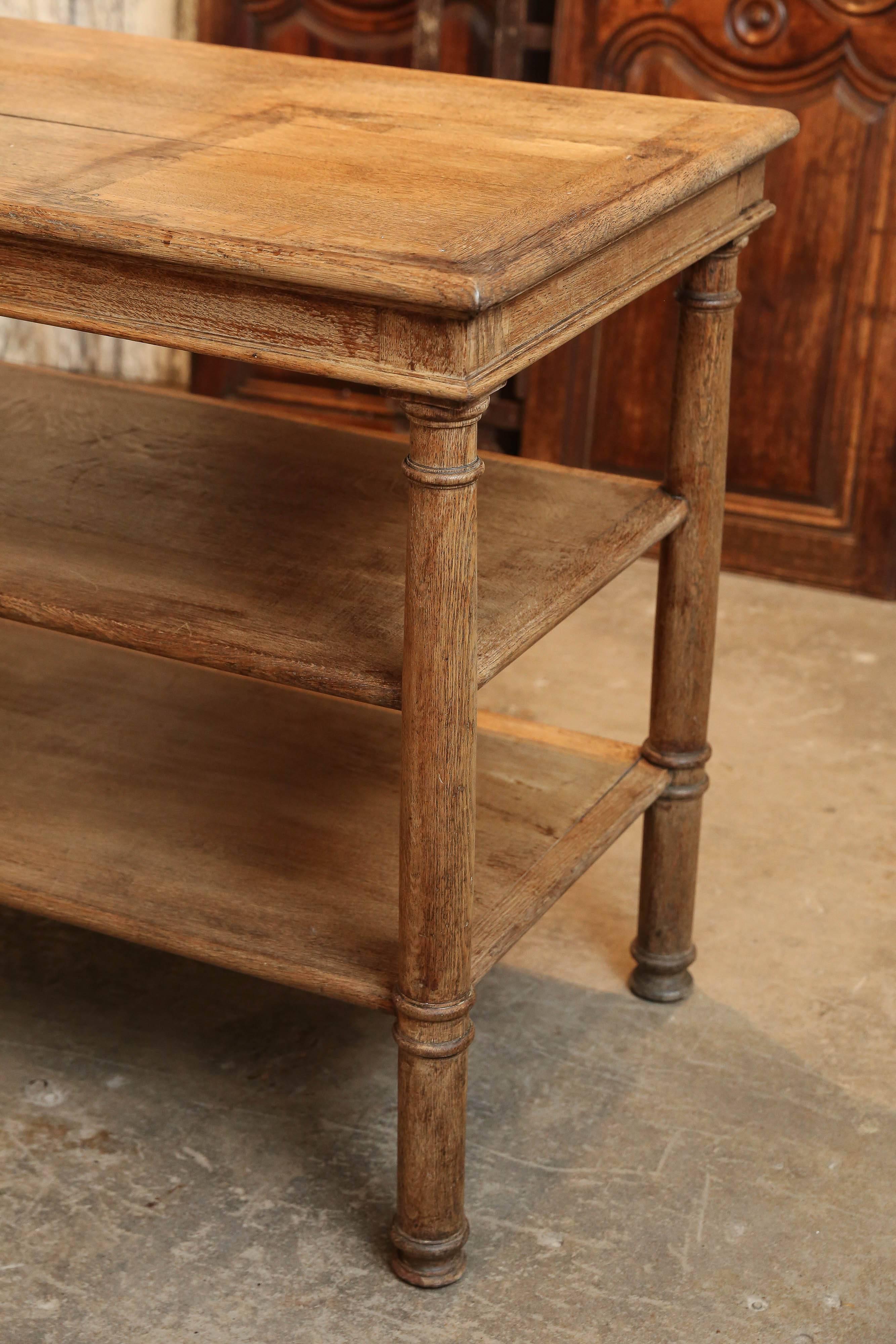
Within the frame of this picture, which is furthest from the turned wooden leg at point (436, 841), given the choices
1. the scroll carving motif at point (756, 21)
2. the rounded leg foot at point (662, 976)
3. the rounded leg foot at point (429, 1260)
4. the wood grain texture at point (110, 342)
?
the wood grain texture at point (110, 342)

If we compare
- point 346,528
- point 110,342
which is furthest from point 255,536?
point 110,342

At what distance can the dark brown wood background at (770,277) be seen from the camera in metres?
3.02

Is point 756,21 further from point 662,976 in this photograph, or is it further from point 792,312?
point 662,976

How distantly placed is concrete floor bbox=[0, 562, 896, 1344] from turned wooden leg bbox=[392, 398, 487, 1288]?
11 cm

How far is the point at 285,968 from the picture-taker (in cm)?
163

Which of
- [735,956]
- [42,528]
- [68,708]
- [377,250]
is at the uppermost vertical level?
[377,250]

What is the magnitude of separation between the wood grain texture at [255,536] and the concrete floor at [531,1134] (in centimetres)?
60

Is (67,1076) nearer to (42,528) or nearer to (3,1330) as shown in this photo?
(3,1330)

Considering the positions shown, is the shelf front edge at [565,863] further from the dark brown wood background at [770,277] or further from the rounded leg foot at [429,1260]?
the dark brown wood background at [770,277]

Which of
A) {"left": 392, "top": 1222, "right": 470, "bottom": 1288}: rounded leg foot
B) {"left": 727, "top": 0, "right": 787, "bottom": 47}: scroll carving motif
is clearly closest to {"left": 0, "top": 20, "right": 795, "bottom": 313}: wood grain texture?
{"left": 392, "top": 1222, "right": 470, "bottom": 1288}: rounded leg foot

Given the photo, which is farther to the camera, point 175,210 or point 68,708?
point 68,708

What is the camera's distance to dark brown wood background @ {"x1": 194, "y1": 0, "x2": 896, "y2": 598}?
3021 millimetres

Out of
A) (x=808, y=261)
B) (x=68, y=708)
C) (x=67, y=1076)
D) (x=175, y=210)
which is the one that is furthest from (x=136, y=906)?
(x=808, y=261)

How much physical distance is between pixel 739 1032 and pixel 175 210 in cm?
121
